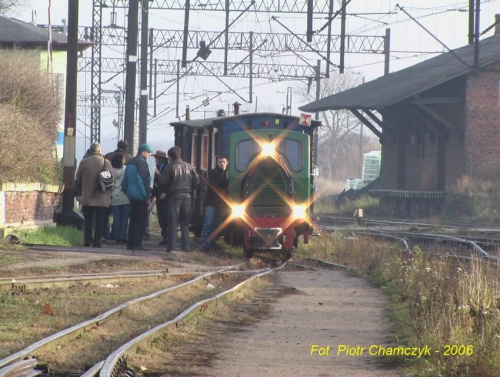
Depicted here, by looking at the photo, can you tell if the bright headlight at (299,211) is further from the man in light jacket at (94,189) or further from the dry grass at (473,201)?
the dry grass at (473,201)

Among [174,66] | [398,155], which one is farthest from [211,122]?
[174,66]

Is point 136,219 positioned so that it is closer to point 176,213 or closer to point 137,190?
point 137,190

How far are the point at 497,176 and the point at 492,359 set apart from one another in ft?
119

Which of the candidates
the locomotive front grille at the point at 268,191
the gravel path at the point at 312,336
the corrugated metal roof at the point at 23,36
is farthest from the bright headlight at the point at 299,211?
the corrugated metal roof at the point at 23,36

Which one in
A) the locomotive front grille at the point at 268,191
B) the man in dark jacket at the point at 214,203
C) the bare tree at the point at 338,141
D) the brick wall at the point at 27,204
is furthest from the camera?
the bare tree at the point at 338,141

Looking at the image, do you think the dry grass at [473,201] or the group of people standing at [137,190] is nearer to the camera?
the group of people standing at [137,190]

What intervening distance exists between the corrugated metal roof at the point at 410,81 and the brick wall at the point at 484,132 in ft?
4.10

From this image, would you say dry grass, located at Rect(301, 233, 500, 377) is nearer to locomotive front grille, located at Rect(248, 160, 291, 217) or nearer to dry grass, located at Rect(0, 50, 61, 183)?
locomotive front grille, located at Rect(248, 160, 291, 217)

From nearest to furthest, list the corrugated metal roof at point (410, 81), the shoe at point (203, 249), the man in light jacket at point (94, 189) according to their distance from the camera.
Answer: the man in light jacket at point (94, 189) < the shoe at point (203, 249) < the corrugated metal roof at point (410, 81)

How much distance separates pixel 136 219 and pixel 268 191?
2448 mm

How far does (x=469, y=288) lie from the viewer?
32.5 feet

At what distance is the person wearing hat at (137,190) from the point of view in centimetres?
1831

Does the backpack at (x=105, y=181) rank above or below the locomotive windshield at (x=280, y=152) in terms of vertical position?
below

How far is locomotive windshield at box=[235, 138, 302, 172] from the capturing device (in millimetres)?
19859
